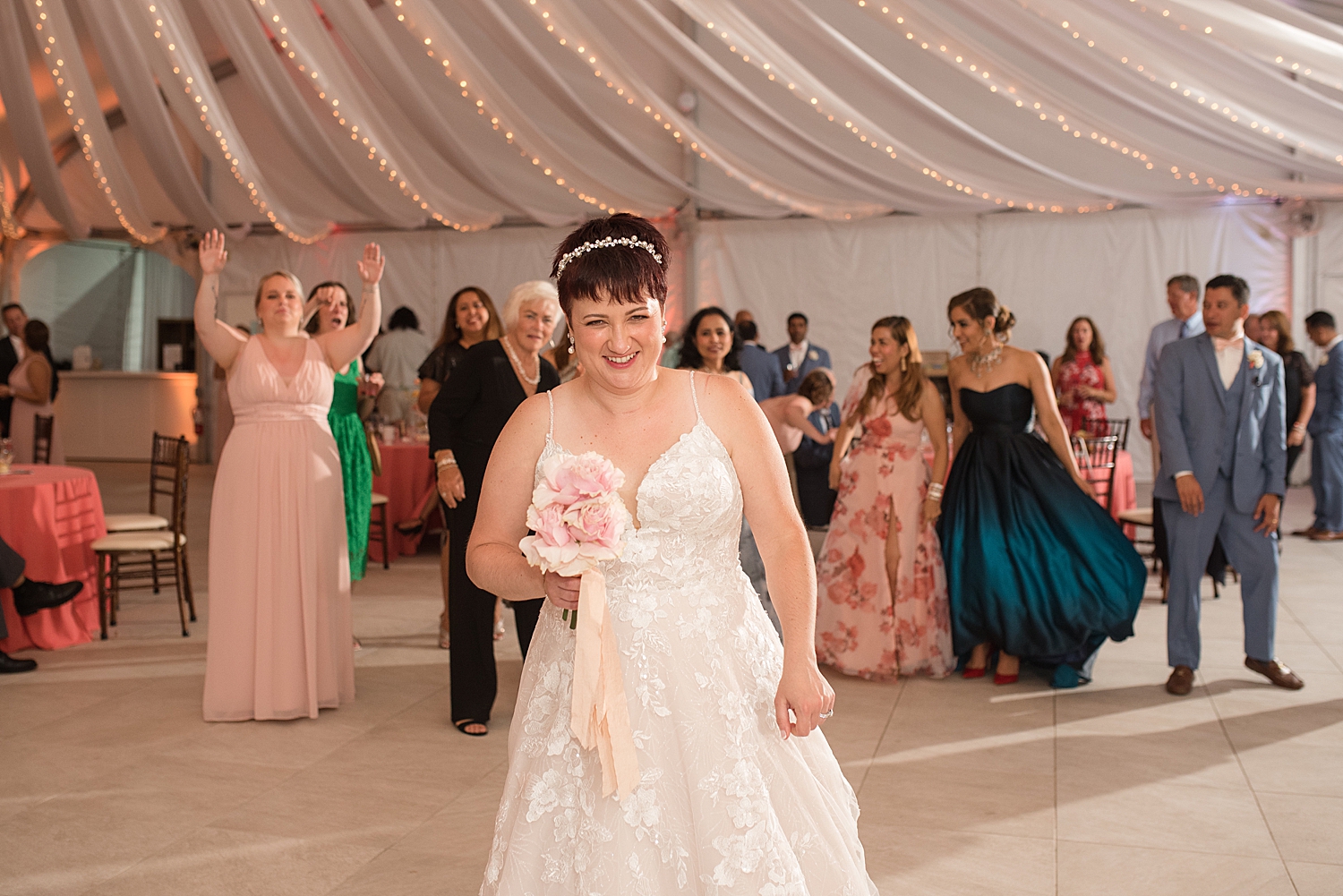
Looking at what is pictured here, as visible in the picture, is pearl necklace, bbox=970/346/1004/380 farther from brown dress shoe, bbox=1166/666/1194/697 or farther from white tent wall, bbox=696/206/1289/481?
white tent wall, bbox=696/206/1289/481

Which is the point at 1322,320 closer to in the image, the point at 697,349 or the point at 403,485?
→ the point at 697,349

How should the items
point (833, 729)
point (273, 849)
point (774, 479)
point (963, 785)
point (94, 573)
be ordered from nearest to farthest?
point (774, 479) → point (273, 849) → point (963, 785) → point (833, 729) → point (94, 573)

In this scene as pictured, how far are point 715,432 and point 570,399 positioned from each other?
0.27 meters

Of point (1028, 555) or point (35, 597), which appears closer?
point (1028, 555)

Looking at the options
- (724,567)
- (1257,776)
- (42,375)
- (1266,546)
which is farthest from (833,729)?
(42,375)

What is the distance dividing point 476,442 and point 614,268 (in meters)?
2.32

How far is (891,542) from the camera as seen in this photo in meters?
4.68

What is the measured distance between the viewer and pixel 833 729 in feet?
12.7

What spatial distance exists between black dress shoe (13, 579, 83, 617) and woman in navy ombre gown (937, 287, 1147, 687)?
3.83 meters

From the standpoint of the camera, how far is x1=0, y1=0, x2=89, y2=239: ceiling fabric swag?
732 centimetres

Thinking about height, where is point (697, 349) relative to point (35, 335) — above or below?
below

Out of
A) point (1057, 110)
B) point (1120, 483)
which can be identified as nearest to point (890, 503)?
point (1120, 483)

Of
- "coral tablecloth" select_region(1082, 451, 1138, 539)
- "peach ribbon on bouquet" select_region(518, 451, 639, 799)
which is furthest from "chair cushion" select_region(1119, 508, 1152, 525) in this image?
"peach ribbon on bouquet" select_region(518, 451, 639, 799)

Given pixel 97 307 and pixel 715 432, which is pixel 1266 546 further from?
pixel 97 307
